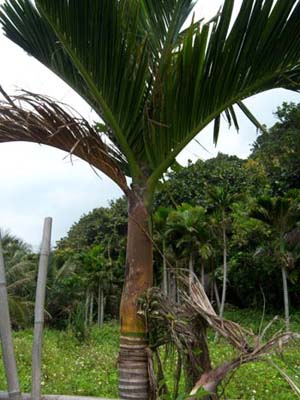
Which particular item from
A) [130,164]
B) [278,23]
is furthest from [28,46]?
[278,23]

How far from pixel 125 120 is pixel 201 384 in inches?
42.5

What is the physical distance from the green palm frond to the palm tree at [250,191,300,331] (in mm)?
9201

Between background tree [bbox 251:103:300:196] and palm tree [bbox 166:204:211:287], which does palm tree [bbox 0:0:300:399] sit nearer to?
palm tree [bbox 166:204:211:287]

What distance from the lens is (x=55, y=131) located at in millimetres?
2029

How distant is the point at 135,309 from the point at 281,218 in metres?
9.84

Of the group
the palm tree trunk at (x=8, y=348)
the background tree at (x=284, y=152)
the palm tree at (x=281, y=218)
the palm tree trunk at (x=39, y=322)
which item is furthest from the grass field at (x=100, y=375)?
the background tree at (x=284, y=152)

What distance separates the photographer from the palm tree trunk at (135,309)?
1.93 meters

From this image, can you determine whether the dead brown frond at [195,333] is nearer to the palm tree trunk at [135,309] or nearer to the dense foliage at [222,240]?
the palm tree trunk at [135,309]

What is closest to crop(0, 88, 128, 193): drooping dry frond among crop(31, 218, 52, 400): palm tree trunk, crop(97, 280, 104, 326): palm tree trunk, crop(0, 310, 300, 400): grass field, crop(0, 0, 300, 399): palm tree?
crop(0, 0, 300, 399): palm tree

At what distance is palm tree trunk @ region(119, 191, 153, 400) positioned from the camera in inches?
76.0

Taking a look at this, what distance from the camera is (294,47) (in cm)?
184

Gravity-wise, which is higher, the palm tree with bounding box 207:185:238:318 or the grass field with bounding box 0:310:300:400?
the palm tree with bounding box 207:185:238:318

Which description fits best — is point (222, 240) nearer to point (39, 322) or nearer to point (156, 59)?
point (156, 59)

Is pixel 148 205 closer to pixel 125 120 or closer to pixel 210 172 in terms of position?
pixel 125 120
